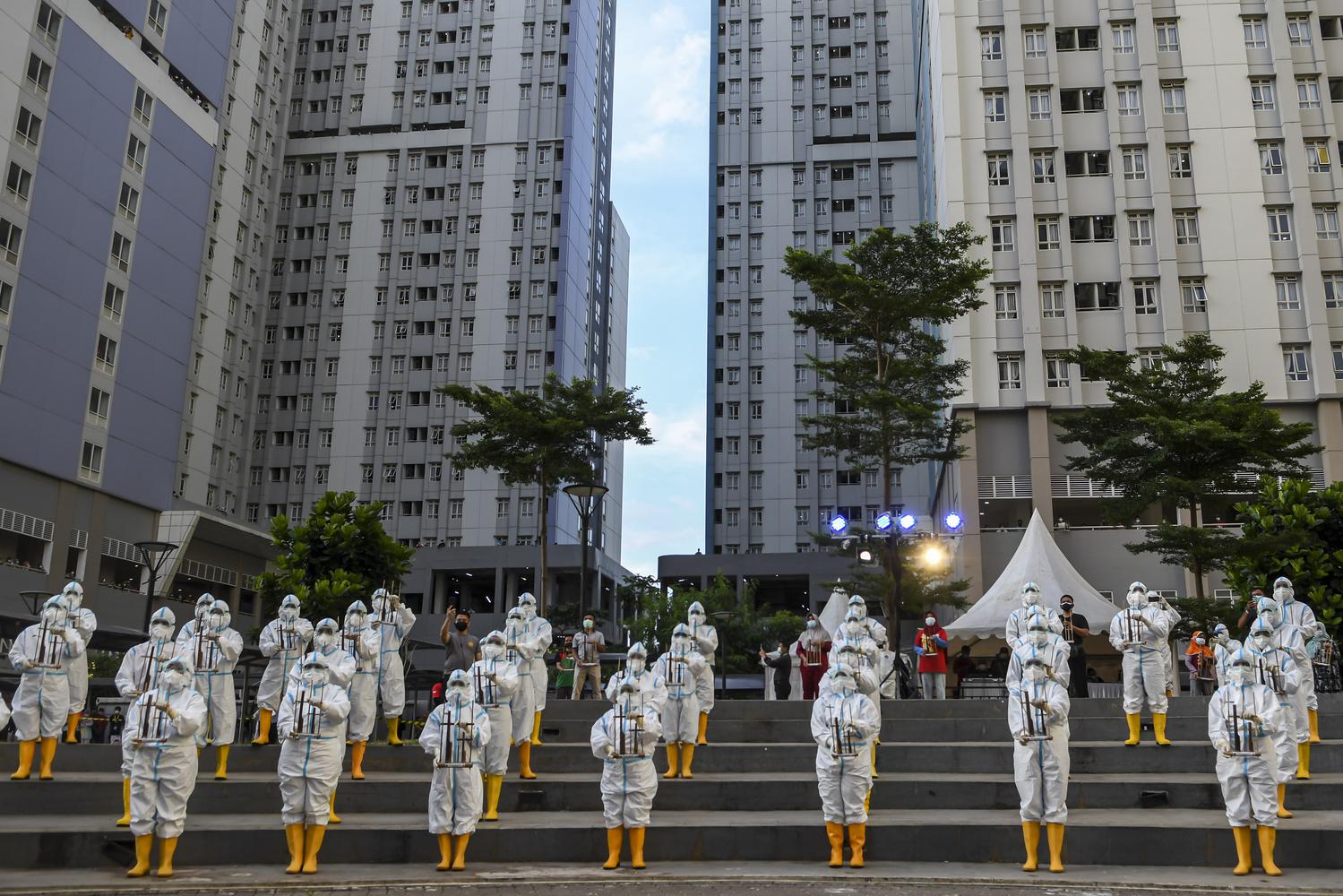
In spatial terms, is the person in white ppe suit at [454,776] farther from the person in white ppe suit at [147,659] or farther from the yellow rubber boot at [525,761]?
the person in white ppe suit at [147,659]

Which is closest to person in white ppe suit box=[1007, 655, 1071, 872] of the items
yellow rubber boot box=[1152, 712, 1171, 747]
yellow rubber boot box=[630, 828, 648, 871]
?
yellow rubber boot box=[630, 828, 648, 871]

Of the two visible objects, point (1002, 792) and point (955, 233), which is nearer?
point (1002, 792)

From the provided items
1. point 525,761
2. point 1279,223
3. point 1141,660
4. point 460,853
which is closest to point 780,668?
point 1141,660

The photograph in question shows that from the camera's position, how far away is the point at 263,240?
68500 millimetres

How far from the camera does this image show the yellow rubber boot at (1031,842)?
10820 millimetres

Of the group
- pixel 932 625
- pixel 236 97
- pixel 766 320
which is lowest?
pixel 932 625

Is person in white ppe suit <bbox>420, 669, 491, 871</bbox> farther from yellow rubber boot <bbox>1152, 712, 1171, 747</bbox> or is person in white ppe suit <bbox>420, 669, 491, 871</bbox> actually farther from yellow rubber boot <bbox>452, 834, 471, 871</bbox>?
yellow rubber boot <bbox>1152, 712, 1171, 747</bbox>

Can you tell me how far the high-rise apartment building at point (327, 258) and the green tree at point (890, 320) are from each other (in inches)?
1034

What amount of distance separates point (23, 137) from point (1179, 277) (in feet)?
133

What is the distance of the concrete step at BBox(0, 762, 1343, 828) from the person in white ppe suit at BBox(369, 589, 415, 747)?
5.54 feet

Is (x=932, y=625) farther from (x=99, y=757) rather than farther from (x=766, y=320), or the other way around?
(x=766, y=320)

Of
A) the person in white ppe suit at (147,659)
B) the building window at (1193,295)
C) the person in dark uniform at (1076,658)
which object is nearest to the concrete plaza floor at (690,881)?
the person in white ppe suit at (147,659)

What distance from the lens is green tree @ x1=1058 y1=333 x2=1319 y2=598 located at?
82.6 ft

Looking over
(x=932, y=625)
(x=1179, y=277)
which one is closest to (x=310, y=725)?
(x=932, y=625)
